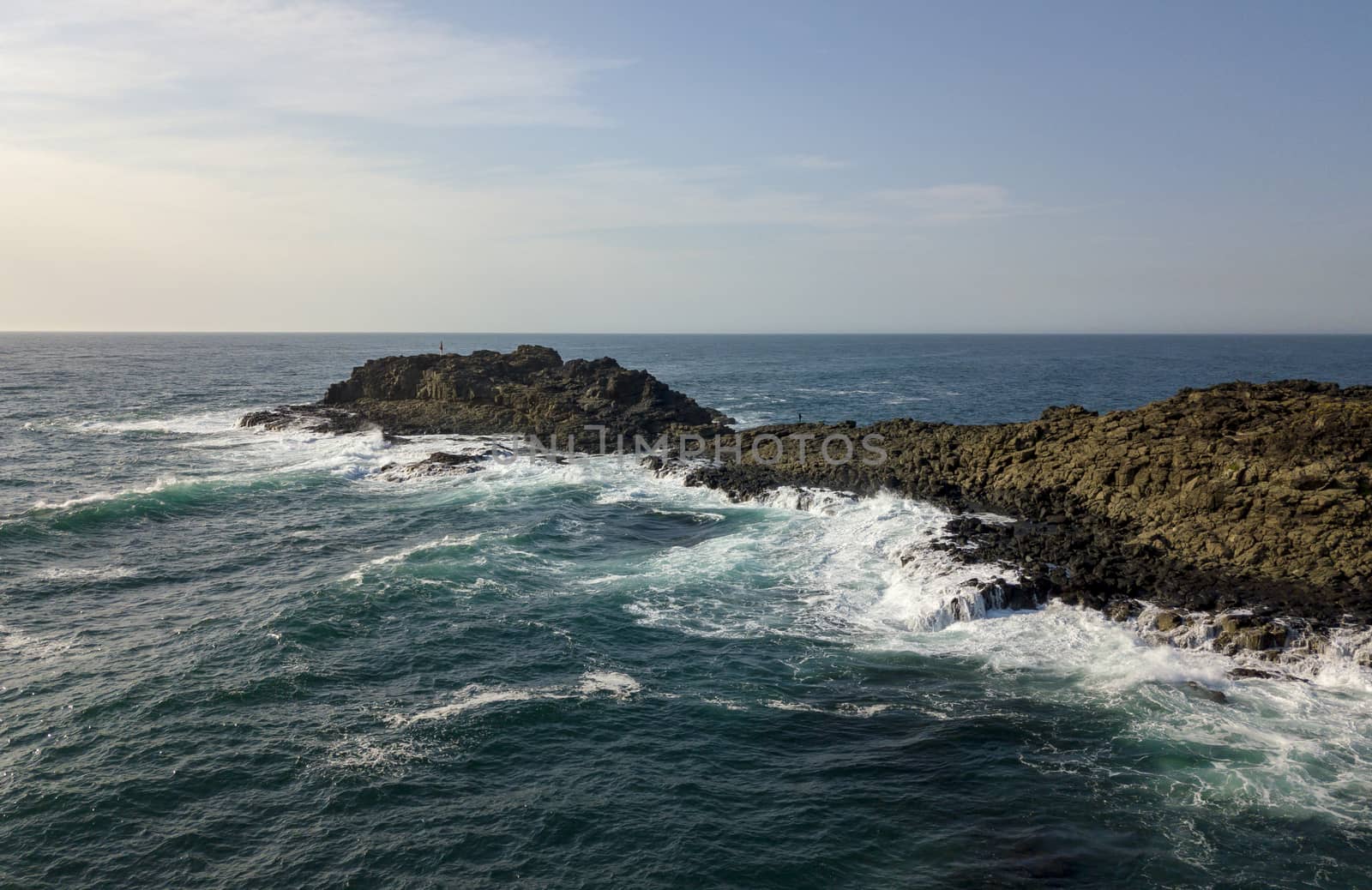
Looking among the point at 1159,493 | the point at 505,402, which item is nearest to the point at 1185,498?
the point at 1159,493

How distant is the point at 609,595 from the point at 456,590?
6076mm

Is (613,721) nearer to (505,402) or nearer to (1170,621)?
(1170,621)

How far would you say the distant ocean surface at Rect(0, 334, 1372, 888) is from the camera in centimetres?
1641

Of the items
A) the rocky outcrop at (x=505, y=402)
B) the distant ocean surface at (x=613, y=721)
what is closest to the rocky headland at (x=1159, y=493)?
the distant ocean surface at (x=613, y=721)

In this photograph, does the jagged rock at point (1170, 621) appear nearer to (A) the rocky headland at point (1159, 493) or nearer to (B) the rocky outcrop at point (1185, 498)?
(A) the rocky headland at point (1159, 493)

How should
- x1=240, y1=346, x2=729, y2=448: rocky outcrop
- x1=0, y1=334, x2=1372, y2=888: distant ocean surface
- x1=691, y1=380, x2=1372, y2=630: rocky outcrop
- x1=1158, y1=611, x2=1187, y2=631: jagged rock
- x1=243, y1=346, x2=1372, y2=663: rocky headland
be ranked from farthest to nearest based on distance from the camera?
x1=240, y1=346, x2=729, y2=448: rocky outcrop → x1=691, y1=380, x2=1372, y2=630: rocky outcrop → x1=243, y1=346, x2=1372, y2=663: rocky headland → x1=1158, y1=611, x2=1187, y2=631: jagged rock → x1=0, y1=334, x2=1372, y2=888: distant ocean surface

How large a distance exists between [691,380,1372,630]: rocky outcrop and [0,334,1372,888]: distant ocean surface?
2697mm

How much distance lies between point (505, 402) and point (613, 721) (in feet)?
177

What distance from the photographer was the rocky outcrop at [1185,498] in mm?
27469

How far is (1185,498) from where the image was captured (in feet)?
106

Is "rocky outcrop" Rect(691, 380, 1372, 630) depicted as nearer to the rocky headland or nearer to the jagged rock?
the rocky headland

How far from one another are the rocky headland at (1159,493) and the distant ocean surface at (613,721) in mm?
1995

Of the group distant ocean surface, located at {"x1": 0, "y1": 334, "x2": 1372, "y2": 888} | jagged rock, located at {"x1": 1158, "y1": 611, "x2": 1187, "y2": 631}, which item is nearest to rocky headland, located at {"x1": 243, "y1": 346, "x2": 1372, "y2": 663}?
jagged rock, located at {"x1": 1158, "y1": 611, "x2": 1187, "y2": 631}

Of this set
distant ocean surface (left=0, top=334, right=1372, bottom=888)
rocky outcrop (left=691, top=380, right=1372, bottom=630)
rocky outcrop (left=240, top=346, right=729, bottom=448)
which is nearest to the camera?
distant ocean surface (left=0, top=334, right=1372, bottom=888)
